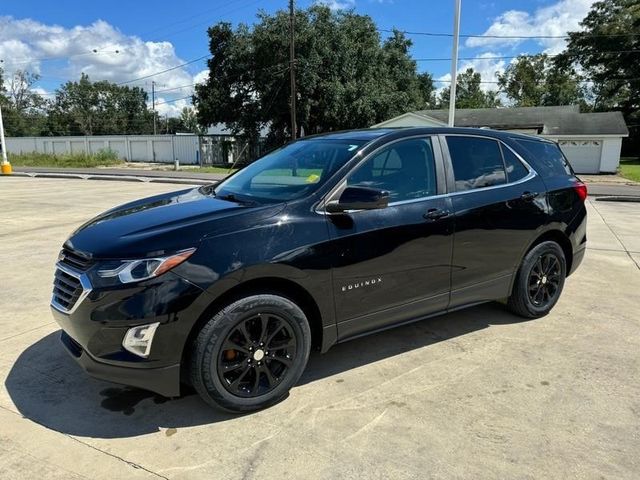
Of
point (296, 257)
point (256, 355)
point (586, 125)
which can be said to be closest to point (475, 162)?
point (296, 257)

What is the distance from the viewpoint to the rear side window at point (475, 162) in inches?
162

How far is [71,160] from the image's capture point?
43.8 metres

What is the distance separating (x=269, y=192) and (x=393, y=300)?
1.22 metres

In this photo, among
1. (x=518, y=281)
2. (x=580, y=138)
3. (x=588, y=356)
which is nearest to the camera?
(x=588, y=356)

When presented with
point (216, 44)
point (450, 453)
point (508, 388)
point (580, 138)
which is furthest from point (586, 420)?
point (216, 44)

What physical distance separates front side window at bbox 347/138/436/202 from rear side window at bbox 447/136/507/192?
0.90ft

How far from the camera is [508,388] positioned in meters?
3.50

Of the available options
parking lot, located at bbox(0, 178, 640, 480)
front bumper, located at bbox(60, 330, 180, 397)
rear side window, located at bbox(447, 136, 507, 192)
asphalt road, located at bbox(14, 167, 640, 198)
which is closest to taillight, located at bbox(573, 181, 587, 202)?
rear side window, located at bbox(447, 136, 507, 192)

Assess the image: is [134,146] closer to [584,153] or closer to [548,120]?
[548,120]

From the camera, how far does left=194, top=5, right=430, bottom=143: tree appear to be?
38281mm

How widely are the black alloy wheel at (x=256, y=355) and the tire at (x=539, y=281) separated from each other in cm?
247

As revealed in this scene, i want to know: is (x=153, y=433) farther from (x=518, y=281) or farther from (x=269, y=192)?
(x=518, y=281)

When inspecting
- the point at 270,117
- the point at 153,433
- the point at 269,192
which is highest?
the point at 270,117

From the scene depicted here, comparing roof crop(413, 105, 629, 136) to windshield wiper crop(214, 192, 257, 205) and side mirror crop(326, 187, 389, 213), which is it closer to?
windshield wiper crop(214, 192, 257, 205)
